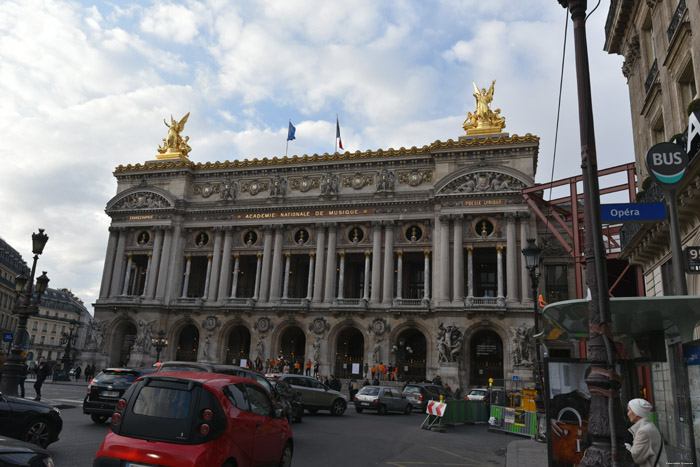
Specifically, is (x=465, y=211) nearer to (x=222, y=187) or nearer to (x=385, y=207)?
(x=385, y=207)

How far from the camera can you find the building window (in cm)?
4475

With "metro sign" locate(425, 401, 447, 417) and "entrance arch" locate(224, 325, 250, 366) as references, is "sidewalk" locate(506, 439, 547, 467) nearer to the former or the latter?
"metro sign" locate(425, 401, 447, 417)

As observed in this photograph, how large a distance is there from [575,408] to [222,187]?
4620cm

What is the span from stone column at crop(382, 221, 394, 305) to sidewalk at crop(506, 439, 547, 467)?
2768 cm

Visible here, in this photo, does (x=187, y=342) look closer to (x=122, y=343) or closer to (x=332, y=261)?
(x=122, y=343)

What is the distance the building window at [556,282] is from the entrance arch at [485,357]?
6122 mm

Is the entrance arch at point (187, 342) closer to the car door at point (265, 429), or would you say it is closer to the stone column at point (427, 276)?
the stone column at point (427, 276)

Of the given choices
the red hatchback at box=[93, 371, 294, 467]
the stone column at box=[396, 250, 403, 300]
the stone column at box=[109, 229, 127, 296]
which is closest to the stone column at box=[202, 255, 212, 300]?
the stone column at box=[109, 229, 127, 296]

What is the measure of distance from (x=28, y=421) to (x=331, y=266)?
37.0 meters

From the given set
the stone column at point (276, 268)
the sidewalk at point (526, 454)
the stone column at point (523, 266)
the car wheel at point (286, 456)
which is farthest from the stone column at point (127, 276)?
the car wheel at point (286, 456)

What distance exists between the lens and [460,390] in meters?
39.8

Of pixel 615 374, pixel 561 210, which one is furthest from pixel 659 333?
pixel 561 210

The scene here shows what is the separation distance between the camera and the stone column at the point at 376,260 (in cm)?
4556

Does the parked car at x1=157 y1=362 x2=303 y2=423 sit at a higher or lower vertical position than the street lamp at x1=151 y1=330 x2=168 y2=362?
lower
